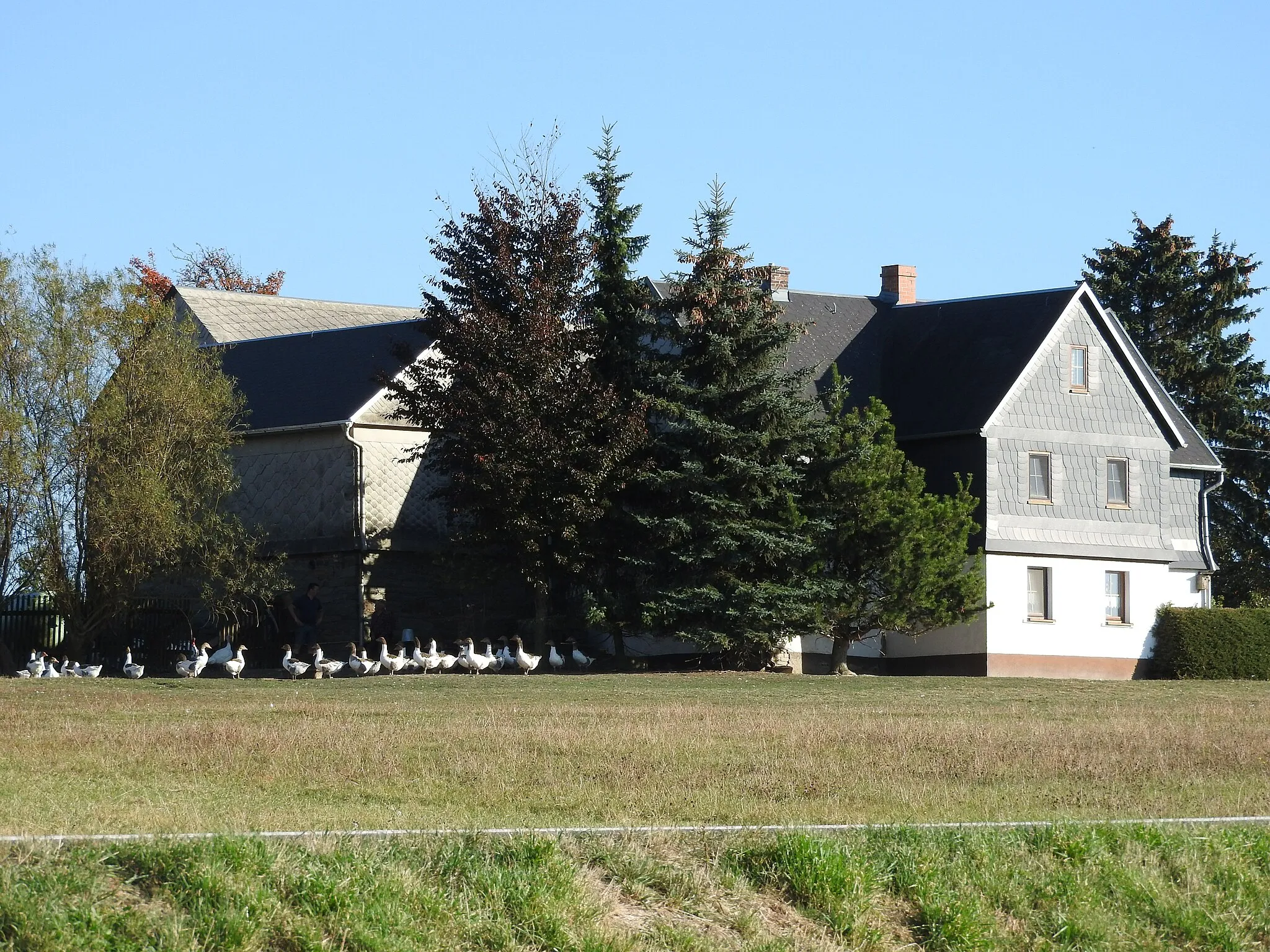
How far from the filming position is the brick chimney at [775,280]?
3391cm

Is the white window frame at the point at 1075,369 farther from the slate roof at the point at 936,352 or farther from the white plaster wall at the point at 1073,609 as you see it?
the white plaster wall at the point at 1073,609

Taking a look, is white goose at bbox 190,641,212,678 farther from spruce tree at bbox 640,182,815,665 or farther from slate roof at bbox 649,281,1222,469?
slate roof at bbox 649,281,1222,469

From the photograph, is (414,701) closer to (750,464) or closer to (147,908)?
(750,464)

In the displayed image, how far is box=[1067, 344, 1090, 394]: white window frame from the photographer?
125ft

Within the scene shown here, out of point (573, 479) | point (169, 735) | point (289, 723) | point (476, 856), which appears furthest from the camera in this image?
point (573, 479)

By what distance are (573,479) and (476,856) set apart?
21335 millimetres

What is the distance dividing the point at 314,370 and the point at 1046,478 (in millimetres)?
16310

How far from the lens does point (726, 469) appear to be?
32.8 metres

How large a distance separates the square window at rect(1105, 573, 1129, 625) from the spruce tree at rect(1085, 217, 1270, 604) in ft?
52.9

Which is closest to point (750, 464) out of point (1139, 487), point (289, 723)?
point (1139, 487)

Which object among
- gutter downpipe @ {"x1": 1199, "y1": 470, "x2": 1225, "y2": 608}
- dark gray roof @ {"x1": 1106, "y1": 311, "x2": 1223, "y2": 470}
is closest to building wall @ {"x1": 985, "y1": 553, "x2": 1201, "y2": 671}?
gutter downpipe @ {"x1": 1199, "y1": 470, "x2": 1225, "y2": 608}

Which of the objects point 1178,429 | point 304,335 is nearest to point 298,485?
point 304,335

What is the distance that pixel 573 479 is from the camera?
32219mm

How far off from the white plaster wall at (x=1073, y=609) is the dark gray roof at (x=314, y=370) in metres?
13.3
